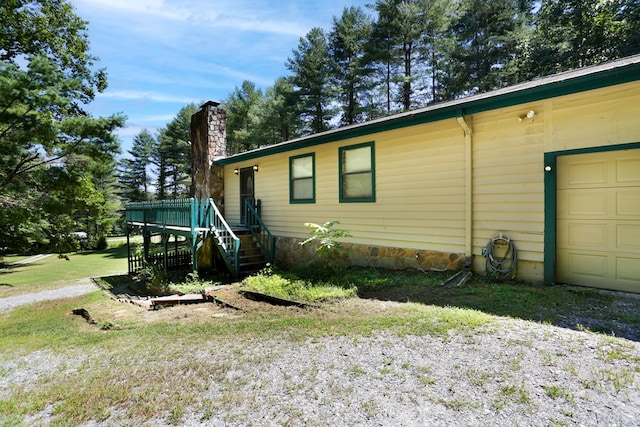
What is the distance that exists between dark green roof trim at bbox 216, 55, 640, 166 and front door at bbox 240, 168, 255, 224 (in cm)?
348

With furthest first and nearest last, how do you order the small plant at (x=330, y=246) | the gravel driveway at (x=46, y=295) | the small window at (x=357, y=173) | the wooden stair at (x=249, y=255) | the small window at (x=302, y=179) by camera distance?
the gravel driveway at (x=46, y=295)
the wooden stair at (x=249, y=255)
the small window at (x=302, y=179)
the small window at (x=357, y=173)
the small plant at (x=330, y=246)

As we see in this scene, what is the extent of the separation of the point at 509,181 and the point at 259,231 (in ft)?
22.0

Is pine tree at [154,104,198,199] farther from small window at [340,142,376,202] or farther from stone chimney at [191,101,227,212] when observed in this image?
small window at [340,142,376,202]

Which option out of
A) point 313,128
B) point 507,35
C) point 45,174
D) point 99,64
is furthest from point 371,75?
point 45,174

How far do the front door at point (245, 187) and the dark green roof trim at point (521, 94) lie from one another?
11.4ft

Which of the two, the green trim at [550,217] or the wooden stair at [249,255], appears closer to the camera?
the green trim at [550,217]

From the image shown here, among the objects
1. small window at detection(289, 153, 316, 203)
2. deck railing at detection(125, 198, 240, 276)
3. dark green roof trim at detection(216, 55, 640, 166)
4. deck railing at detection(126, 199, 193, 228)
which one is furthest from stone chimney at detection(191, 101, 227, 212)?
dark green roof trim at detection(216, 55, 640, 166)

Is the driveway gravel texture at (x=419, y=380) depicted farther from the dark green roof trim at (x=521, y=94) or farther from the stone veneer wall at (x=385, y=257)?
the dark green roof trim at (x=521, y=94)

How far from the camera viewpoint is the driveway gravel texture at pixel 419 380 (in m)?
2.12

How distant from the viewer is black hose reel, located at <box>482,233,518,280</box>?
511 centimetres

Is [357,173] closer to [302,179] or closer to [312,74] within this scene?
[302,179]

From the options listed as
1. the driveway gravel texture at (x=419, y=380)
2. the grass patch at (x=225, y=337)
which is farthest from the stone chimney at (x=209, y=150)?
the driveway gravel texture at (x=419, y=380)

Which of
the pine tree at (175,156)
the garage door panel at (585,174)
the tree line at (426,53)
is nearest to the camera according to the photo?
the garage door panel at (585,174)

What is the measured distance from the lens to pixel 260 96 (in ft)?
91.7
